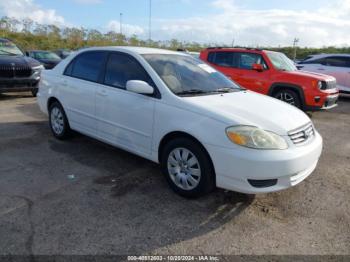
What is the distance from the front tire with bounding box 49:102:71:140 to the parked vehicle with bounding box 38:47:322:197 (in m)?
0.22

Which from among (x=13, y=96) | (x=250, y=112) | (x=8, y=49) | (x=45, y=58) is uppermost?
(x=8, y=49)

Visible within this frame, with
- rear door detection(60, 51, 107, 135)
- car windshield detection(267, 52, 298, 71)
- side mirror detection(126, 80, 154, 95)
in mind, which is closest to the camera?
side mirror detection(126, 80, 154, 95)

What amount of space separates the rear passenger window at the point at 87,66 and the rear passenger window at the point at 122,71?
225 mm

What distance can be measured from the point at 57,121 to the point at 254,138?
3709 mm

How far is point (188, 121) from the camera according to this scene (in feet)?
11.5

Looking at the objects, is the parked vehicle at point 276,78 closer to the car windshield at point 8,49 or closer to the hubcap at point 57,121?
the hubcap at point 57,121

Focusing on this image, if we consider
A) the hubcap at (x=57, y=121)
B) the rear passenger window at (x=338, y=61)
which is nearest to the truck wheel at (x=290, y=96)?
the rear passenger window at (x=338, y=61)

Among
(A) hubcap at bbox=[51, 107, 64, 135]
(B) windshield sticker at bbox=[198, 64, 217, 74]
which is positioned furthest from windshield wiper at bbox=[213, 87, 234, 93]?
(A) hubcap at bbox=[51, 107, 64, 135]

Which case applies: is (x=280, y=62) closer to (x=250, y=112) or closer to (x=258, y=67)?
(x=258, y=67)

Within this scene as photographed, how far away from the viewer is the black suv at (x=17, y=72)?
8.79m

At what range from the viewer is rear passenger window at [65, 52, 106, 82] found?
15.8 ft

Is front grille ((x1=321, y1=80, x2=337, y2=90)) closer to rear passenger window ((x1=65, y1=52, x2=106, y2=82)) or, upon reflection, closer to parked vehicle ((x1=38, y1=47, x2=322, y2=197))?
parked vehicle ((x1=38, y1=47, x2=322, y2=197))

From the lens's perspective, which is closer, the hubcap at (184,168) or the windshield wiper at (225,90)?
the hubcap at (184,168)

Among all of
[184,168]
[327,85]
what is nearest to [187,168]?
[184,168]
